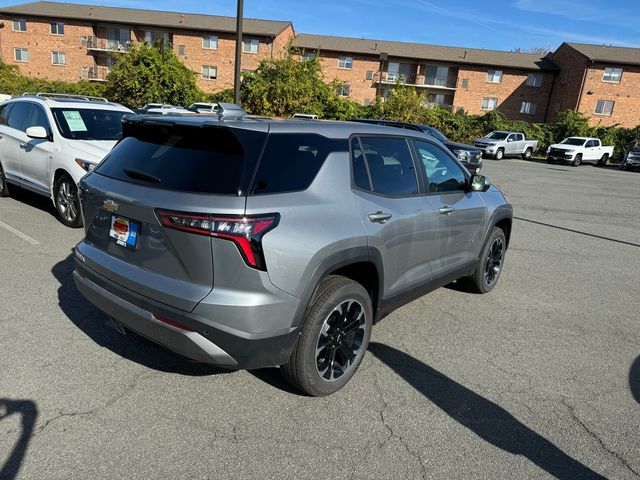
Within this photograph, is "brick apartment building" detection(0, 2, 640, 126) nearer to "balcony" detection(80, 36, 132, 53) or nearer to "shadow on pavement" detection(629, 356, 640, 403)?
"balcony" detection(80, 36, 132, 53)

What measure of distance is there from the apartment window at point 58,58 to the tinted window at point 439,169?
5456cm

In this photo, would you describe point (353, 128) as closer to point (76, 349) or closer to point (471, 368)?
point (471, 368)

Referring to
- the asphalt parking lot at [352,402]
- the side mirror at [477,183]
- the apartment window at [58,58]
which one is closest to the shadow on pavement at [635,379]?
the asphalt parking lot at [352,402]

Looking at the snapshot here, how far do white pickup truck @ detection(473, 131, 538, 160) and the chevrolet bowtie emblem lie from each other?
98.9 ft

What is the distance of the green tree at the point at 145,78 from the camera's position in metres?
29.7

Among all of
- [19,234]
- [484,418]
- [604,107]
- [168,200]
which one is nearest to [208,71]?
[604,107]

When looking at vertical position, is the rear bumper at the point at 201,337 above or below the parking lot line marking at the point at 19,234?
above

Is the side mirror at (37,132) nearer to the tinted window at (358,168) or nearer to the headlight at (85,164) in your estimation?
the headlight at (85,164)

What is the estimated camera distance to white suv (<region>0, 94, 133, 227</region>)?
6.46 metres

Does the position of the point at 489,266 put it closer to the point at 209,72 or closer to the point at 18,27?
the point at 209,72

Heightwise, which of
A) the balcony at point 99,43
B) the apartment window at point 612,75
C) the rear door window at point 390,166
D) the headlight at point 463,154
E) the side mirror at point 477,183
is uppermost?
the apartment window at point 612,75

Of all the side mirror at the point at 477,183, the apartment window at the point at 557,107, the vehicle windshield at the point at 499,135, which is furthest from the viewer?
the apartment window at the point at 557,107

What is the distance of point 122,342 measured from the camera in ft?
11.8

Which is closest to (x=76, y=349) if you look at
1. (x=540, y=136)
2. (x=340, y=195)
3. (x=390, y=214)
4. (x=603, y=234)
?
(x=340, y=195)
